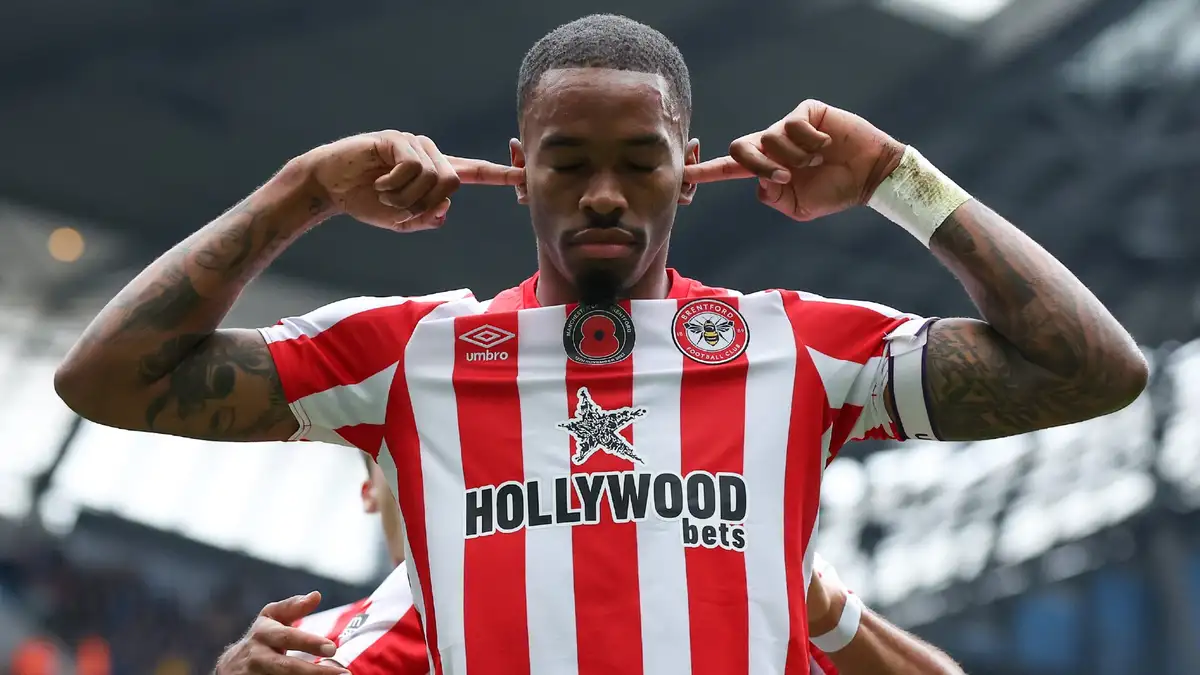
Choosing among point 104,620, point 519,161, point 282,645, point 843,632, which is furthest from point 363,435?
point 104,620

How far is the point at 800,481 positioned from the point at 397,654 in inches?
39.4

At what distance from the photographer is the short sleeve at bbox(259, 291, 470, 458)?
2.04 metres

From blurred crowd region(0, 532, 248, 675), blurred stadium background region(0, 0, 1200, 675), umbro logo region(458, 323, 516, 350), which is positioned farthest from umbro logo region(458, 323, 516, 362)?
blurred crowd region(0, 532, 248, 675)

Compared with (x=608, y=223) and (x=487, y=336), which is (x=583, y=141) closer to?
(x=608, y=223)

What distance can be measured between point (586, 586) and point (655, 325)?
432 mm

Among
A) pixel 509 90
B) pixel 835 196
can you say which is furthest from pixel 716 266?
pixel 835 196

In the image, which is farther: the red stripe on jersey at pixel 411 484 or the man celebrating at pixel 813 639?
the man celebrating at pixel 813 639

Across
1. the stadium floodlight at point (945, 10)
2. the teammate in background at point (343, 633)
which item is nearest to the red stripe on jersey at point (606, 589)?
the teammate in background at point (343, 633)

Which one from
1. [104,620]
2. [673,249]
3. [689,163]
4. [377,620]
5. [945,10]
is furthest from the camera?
[104,620]

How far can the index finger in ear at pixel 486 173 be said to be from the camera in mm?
2127

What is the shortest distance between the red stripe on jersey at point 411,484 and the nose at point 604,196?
385 mm

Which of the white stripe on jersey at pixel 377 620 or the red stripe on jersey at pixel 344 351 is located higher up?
the red stripe on jersey at pixel 344 351

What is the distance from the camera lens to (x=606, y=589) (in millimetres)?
1895

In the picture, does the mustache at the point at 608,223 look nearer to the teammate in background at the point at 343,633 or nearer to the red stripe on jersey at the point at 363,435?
the red stripe on jersey at the point at 363,435
